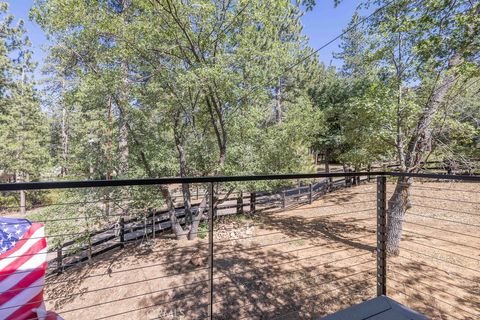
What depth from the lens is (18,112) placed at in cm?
1085

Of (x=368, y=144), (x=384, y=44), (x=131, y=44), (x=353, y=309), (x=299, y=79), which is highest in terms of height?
(x=299, y=79)

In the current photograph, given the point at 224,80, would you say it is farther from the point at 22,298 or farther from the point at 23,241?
the point at 22,298

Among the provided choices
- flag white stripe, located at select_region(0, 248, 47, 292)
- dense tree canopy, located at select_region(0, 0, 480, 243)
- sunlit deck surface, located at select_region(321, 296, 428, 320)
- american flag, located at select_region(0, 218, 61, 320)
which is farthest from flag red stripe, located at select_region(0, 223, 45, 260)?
dense tree canopy, located at select_region(0, 0, 480, 243)

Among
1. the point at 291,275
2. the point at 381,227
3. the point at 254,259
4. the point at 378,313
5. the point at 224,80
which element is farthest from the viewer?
the point at 224,80

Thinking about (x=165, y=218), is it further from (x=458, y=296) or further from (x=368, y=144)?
(x=458, y=296)

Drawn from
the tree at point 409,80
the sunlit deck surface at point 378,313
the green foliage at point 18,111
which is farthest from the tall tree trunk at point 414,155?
the green foliage at point 18,111

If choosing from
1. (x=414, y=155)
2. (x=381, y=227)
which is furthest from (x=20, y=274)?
(x=414, y=155)

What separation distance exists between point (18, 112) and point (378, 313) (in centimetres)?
1444

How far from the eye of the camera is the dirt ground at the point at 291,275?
3137 millimetres

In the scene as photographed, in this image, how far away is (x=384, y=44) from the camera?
4.49 m

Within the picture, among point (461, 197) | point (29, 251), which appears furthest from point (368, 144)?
point (29, 251)

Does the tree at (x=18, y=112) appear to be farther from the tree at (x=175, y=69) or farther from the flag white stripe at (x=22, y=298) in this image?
the flag white stripe at (x=22, y=298)

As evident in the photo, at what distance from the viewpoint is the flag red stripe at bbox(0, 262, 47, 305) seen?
140cm

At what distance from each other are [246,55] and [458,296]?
5.38 metres
